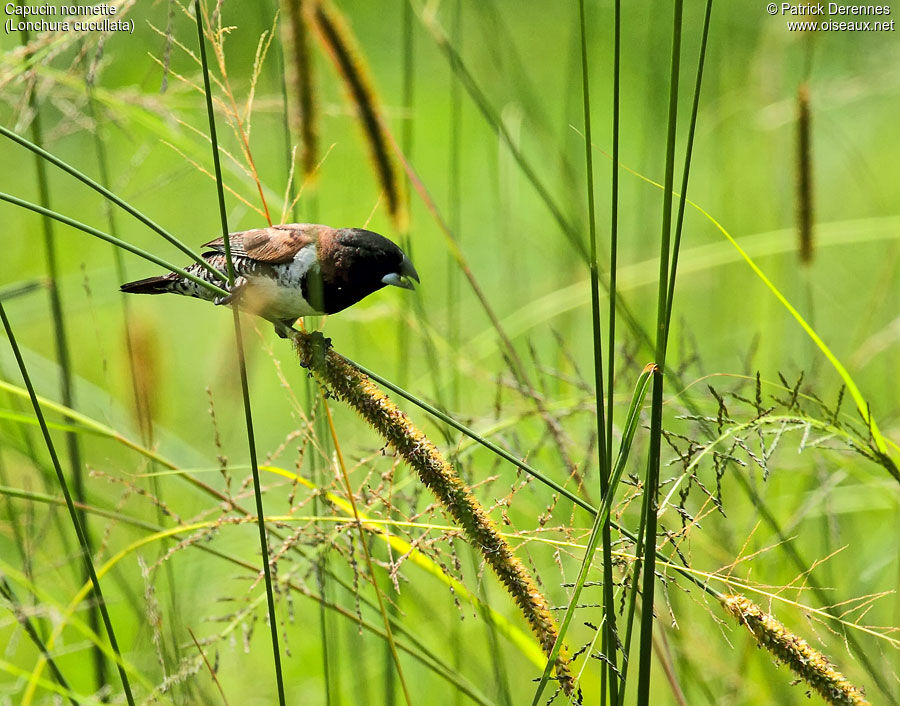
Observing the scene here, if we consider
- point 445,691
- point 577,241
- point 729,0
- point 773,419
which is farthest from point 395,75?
point 773,419

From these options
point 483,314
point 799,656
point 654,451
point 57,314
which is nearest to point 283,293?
point 57,314

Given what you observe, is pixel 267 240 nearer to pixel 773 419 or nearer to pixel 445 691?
pixel 773 419

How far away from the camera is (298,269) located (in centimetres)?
144

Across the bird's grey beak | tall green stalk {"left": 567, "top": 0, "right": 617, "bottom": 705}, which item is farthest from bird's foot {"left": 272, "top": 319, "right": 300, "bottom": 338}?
tall green stalk {"left": 567, "top": 0, "right": 617, "bottom": 705}

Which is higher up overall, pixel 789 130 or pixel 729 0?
pixel 729 0

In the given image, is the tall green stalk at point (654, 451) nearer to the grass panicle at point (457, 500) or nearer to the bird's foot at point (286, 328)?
the grass panicle at point (457, 500)

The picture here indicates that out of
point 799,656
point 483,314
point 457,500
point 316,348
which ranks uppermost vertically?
point 316,348

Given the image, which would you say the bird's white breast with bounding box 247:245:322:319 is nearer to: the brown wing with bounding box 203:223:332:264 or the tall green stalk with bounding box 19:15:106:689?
the brown wing with bounding box 203:223:332:264

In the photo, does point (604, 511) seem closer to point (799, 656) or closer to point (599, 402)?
point (599, 402)

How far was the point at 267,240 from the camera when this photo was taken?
1518 mm

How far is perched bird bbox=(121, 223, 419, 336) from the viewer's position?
1.41m

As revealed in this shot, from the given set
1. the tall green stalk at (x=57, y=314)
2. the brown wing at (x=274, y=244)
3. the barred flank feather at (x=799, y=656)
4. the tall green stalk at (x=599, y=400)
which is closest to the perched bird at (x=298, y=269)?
the brown wing at (x=274, y=244)

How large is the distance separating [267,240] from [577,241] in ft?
1.69

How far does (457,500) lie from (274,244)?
0.71 m
